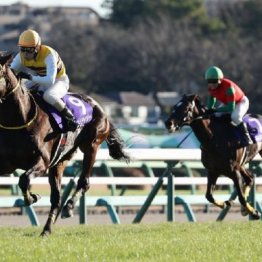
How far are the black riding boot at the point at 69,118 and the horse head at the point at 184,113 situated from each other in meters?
2.07

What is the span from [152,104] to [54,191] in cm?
7793

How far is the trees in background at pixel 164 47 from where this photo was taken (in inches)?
2857

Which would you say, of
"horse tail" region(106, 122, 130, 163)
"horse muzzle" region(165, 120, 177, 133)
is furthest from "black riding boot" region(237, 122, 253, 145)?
"horse tail" region(106, 122, 130, 163)

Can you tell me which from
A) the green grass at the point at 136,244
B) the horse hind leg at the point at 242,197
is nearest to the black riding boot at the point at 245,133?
the horse hind leg at the point at 242,197

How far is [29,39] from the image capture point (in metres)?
11.7

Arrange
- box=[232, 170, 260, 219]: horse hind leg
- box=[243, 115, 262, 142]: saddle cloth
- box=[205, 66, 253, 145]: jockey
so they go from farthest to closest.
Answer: box=[243, 115, 262, 142]: saddle cloth, box=[205, 66, 253, 145]: jockey, box=[232, 170, 260, 219]: horse hind leg

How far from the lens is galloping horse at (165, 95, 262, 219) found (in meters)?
14.2

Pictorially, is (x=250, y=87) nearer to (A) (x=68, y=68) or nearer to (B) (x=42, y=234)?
(A) (x=68, y=68)

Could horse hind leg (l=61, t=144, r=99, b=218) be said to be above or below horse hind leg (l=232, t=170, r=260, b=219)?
above

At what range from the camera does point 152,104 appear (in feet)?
296

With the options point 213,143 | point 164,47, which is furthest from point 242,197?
point 164,47

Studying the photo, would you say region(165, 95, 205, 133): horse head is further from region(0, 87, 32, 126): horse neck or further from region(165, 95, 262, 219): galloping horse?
region(0, 87, 32, 126): horse neck

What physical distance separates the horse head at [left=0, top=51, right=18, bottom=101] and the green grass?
139cm

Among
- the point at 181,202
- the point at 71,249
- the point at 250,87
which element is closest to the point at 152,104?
the point at 250,87
